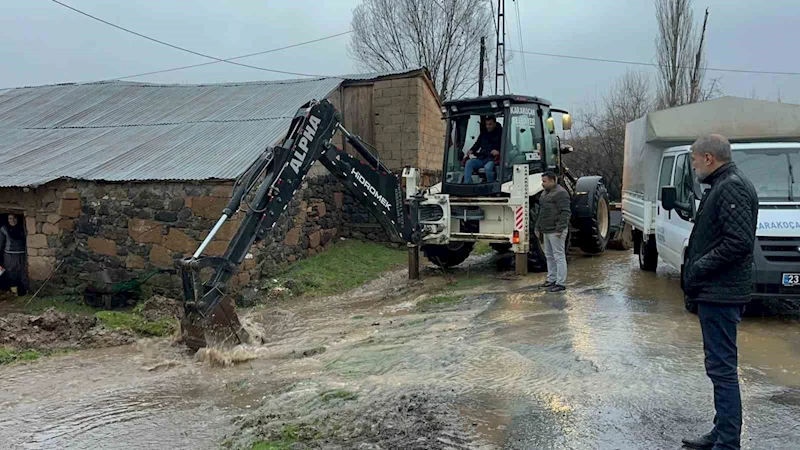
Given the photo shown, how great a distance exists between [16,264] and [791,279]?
13.4m

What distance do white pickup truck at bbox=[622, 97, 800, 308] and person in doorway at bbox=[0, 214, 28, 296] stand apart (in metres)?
12.0

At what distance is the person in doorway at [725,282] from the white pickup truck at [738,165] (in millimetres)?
3351

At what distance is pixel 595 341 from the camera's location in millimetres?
6453

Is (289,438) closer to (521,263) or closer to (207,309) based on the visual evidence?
(207,309)

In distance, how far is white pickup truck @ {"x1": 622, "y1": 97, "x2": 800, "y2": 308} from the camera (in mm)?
6613

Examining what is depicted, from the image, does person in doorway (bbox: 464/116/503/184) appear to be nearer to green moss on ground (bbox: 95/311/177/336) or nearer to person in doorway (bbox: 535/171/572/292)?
person in doorway (bbox: 535/171/572/292)

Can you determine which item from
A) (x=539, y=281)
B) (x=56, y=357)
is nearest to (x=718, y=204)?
(x=539, y=281)

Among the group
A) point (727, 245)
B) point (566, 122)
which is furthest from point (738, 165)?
point (727, 245)

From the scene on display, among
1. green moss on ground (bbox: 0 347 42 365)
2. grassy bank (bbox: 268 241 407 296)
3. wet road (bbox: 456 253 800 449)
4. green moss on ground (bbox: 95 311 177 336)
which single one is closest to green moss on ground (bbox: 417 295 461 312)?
wet road (bbox: 456 253 800 449)

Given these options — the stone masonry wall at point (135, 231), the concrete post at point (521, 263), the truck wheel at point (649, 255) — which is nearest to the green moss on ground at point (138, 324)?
the stone masonry wall at point (135, 231)

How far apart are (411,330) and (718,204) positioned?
4.29 m

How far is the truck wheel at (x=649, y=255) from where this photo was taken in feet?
34.1

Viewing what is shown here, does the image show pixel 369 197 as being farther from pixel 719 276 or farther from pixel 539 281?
pixel 719 276

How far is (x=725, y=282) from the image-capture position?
3713 millimetres
